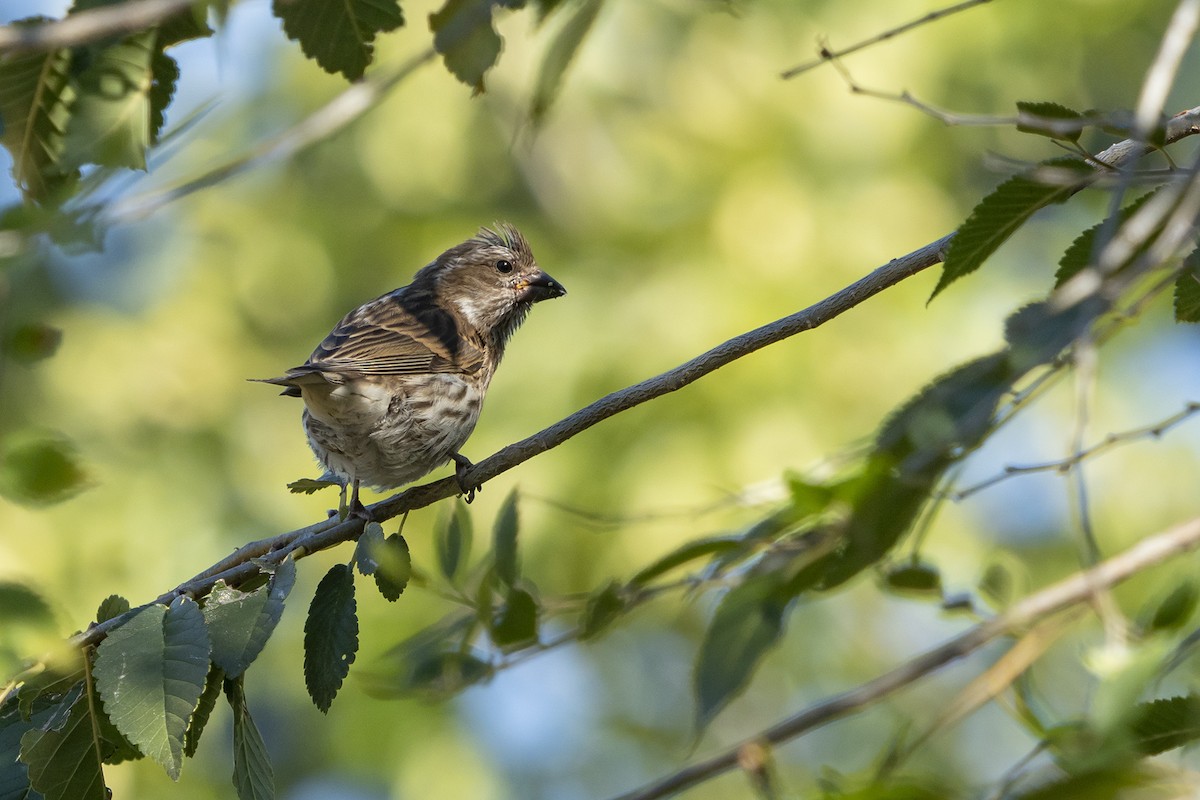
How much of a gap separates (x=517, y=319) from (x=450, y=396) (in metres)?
1.09

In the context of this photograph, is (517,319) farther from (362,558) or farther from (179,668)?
(179,668)

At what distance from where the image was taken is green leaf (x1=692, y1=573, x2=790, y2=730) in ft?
4.42

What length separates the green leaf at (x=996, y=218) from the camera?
6.40 feet

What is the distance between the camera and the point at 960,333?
22.9ft

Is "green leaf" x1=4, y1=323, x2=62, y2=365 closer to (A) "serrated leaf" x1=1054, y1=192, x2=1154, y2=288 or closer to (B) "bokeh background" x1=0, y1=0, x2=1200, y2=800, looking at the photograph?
(A) "serrated leaf" x1=1054, y1=192, x2=1154, y2=288

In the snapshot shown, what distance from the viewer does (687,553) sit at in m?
1.55

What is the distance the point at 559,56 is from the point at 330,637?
52.0 inches

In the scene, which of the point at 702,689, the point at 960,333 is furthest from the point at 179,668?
the point at 960,333

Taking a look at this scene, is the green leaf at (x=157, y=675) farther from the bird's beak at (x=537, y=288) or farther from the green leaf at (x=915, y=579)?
the bird's beak at (x=537, y=288)

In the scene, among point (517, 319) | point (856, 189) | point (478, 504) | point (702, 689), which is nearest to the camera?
point (702, 689)

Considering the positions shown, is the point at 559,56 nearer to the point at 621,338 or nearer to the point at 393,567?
the point at 393,567

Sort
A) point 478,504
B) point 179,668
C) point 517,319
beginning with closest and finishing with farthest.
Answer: point 179,668 < point 517,319 < point 478,504

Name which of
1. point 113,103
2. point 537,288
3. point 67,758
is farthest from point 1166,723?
point 537,288

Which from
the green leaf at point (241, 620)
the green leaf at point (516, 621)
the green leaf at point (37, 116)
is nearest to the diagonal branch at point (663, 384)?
the green leaf at point (241, 620)
